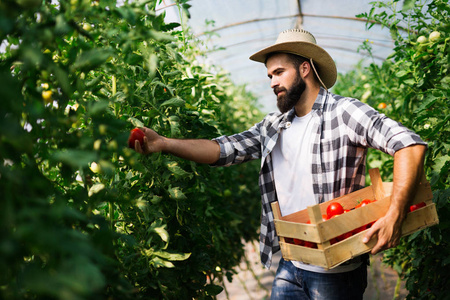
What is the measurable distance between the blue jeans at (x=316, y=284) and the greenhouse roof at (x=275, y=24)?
9.69 feet

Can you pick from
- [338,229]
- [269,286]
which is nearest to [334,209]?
[338,229]

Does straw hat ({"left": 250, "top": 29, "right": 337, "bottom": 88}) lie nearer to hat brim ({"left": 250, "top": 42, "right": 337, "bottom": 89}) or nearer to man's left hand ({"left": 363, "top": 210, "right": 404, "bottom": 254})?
hat brim ({"left": 250, "top": 42, "right": 337, "bottom": 89})

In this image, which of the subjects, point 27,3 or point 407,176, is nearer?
point 27,3

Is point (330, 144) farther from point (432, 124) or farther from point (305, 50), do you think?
point (432, 124)

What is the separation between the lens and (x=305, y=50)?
2061 millimetres

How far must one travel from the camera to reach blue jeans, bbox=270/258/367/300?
1747mm

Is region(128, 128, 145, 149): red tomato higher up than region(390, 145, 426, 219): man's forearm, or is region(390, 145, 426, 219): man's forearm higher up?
region(128, 128, 145, 149): red tomato

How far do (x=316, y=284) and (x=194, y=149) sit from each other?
796 millimetres

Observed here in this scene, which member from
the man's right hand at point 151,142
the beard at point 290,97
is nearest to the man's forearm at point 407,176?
the beard at point 290,97

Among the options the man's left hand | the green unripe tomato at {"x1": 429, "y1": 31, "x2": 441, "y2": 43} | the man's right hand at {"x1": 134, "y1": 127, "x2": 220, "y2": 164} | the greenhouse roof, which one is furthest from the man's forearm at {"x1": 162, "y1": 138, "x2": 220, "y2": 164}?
the greenhouse roof

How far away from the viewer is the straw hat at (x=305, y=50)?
6.66ft

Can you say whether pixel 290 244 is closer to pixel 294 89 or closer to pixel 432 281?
pixel 294 89

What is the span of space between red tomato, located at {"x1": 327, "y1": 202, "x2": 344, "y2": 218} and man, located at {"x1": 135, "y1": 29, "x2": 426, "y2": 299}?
0.16m

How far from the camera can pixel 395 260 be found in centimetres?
300
